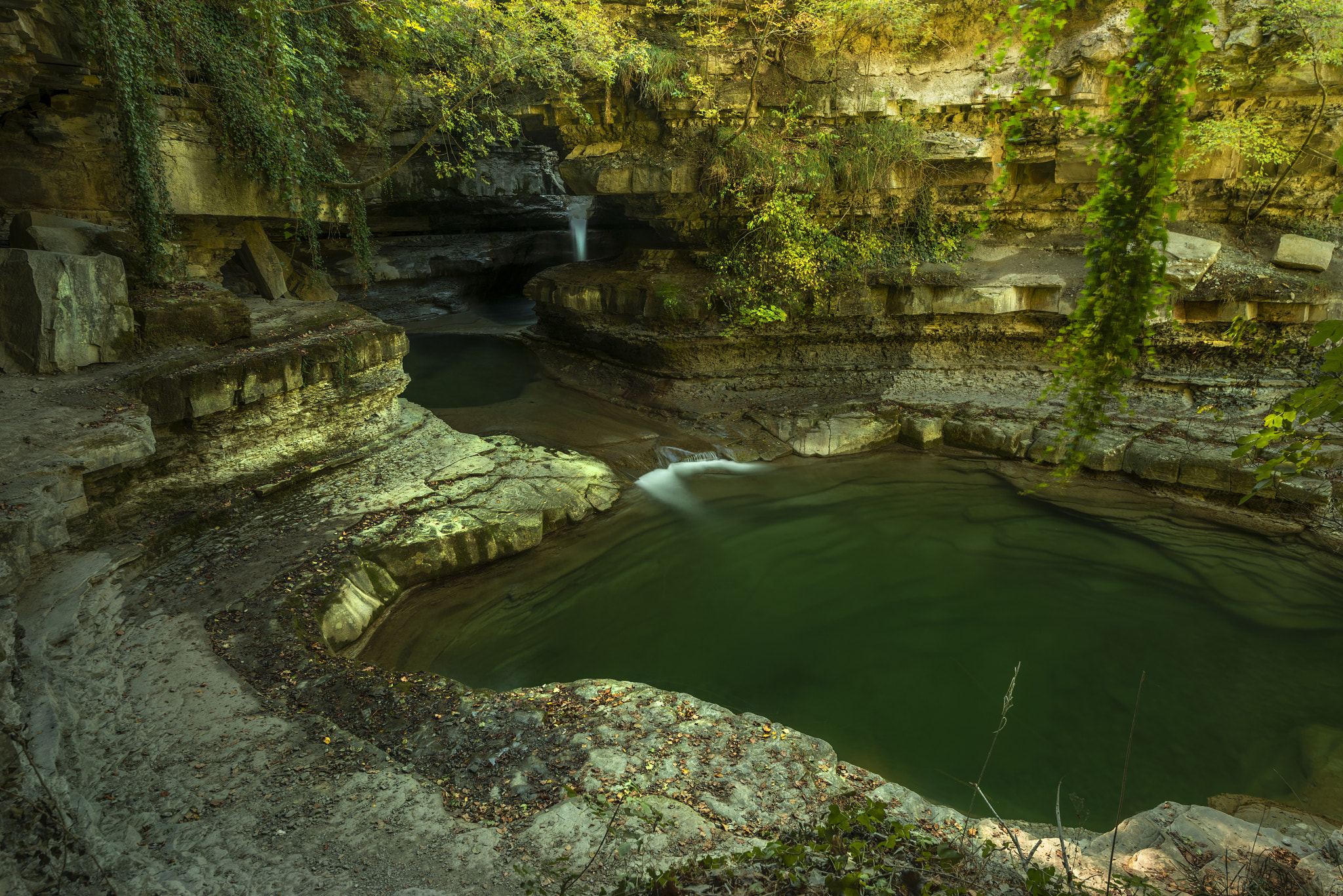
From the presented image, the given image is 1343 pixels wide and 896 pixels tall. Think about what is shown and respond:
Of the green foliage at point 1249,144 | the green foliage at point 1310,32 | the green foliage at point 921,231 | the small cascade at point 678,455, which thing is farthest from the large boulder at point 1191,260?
the small cascade at point 678,455

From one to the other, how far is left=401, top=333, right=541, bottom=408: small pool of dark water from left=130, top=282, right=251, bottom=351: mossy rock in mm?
3872

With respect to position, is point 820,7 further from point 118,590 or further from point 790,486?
point 118,590

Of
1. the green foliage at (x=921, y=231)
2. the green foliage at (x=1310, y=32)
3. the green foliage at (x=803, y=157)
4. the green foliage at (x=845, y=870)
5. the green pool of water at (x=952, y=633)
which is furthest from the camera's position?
the green foliage at (x=921, y=231)

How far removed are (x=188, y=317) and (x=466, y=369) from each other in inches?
262

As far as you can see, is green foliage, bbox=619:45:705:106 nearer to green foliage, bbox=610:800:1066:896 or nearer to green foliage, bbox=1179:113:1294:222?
green foliage, bbox=1179:113:1294:222

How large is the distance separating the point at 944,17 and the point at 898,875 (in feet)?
41.8

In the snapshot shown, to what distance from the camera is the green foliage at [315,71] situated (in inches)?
256

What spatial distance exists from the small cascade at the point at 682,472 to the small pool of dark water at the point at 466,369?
145 inches

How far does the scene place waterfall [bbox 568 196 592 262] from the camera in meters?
19.4

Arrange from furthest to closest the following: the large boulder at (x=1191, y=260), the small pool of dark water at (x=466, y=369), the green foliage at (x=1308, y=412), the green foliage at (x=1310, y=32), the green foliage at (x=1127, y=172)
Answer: the small pool of dark water at (x=466, y=369)
the large boulder at (x=1191, y=260)
the green foliage at (x=1310, y=32)
the green foliage at (x=1127, y=172)
the green foliage at (x=1308, y=412)

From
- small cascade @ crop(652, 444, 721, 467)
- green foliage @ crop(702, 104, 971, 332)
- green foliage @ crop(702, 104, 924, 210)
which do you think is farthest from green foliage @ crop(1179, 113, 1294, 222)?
small cascade @ crop(652, 444, 721, 467)

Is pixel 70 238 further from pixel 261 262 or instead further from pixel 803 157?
pixel 803 157

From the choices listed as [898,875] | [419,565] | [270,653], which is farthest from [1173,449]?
[270,653]

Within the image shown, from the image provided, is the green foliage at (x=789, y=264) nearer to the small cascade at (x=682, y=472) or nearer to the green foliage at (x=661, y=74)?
the green foliage at (x=661, y=74)
